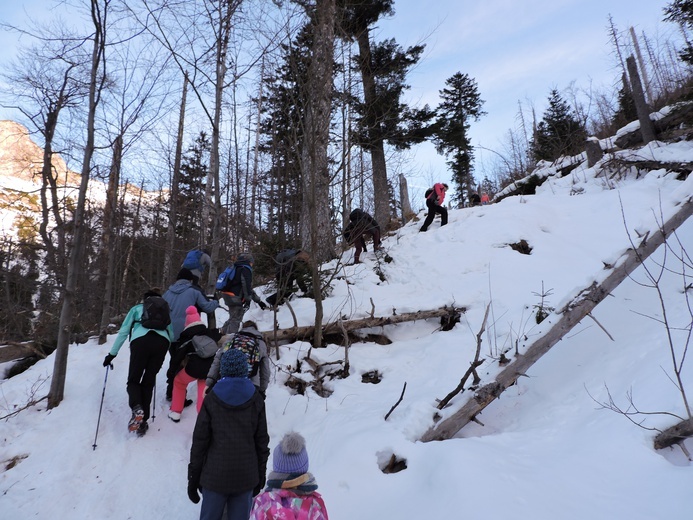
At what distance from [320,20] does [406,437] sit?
267 inches

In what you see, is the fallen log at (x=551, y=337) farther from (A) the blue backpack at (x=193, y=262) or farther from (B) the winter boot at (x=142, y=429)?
(A) the blue backpack at (x=193, y=262)

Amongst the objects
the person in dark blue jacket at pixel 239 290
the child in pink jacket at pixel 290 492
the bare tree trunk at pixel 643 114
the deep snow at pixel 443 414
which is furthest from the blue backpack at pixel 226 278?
the bare tree trunk at pixel 643 114

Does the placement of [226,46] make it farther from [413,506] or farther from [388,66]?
[413,506]

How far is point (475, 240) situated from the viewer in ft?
29.3

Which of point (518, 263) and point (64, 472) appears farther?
point (518, 263)

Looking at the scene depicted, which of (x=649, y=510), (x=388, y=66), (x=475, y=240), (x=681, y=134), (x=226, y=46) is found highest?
(x=388, y=66)

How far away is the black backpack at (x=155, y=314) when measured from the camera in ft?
13.4

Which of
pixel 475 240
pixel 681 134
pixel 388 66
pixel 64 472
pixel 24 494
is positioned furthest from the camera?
pixel 388 66

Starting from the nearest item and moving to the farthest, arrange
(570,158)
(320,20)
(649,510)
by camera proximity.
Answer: (649,510) → (320,20) → (570,158)

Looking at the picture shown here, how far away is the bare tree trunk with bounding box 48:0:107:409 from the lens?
445 cm

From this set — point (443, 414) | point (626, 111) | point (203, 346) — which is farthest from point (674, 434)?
point (626, 111)

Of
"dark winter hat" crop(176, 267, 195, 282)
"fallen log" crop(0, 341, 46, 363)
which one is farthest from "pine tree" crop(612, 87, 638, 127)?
"fallen log" crop(0, 341, 46, 363)

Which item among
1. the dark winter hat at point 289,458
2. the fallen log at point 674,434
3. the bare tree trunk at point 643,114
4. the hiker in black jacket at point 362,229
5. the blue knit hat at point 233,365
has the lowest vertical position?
the fallen log at point 674,434

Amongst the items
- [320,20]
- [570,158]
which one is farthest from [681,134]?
[320,20]
